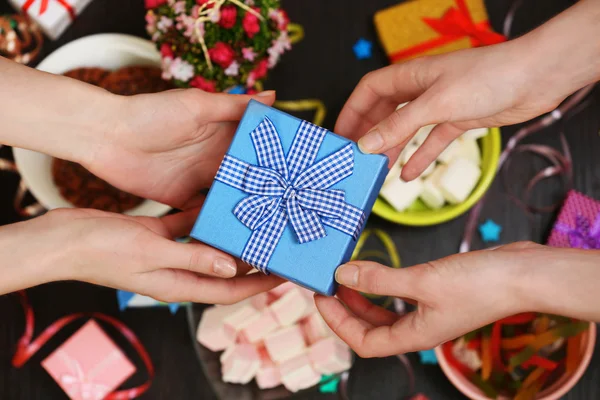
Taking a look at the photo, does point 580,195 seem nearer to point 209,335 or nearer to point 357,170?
point 357,170

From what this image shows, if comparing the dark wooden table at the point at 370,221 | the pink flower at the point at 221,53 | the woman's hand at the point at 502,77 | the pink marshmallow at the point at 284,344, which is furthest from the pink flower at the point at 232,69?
the pink marshmallow at the point at 284,344

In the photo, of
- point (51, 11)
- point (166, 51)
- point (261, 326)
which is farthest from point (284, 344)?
point (51, 11)

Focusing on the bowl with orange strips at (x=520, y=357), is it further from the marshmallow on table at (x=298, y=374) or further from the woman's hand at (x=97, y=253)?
the woman's hand at (x=97, y=253)

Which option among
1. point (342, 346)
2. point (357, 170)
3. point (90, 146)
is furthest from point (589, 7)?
point (90, 146)

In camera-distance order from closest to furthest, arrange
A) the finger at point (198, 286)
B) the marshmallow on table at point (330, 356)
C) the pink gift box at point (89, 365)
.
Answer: the finger at point (198, 286)
the marshmallow on table at point (330, 356)
the pink gift box at point (89, 365)

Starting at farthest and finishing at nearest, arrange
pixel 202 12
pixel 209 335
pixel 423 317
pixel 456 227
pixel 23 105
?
1. pixel 456 227
2. pixel 209 335
3. pixel 202 12
4. pixel 23 105
5. pixel 423 317

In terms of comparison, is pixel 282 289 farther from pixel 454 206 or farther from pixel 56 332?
pixel 56 332
